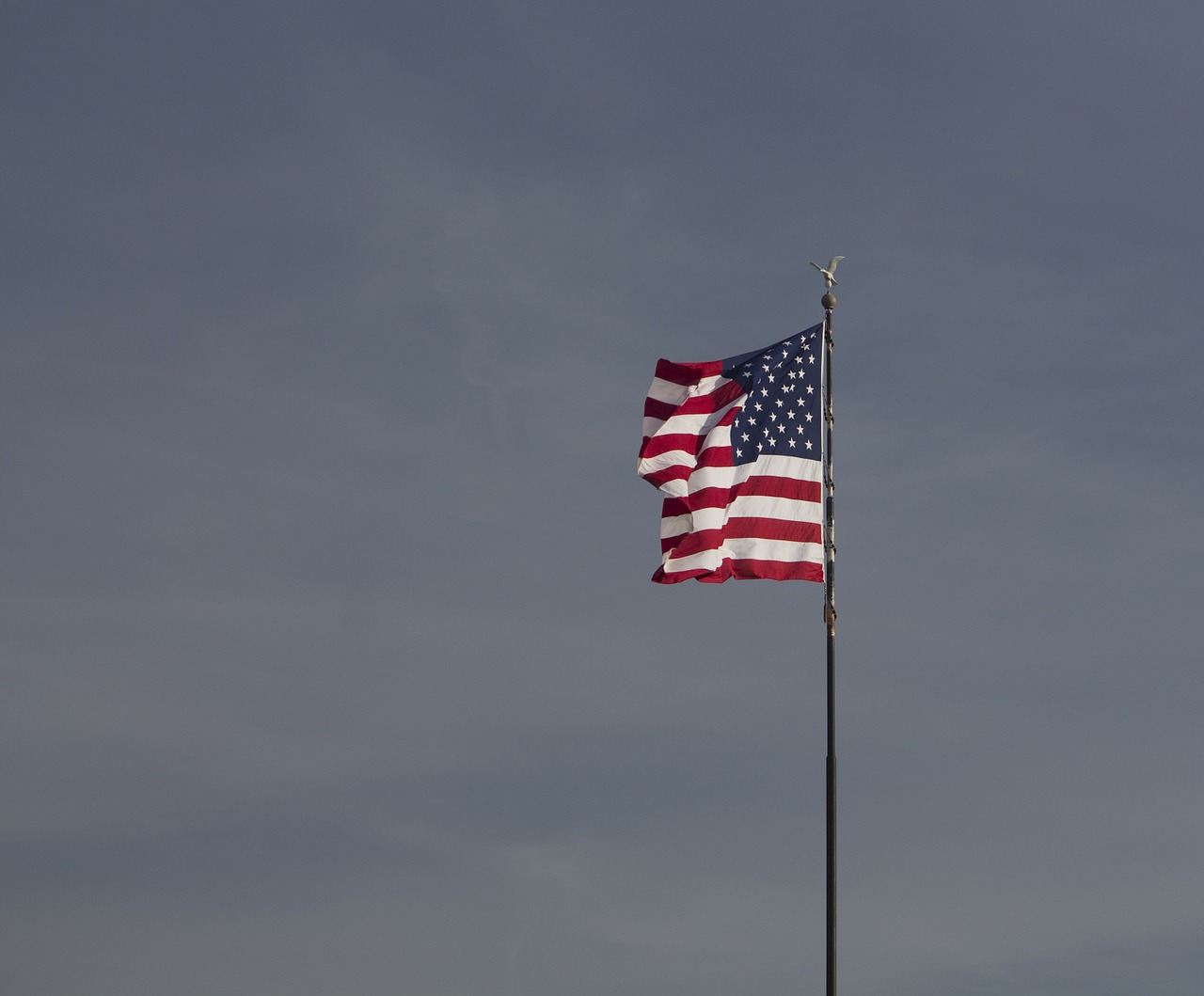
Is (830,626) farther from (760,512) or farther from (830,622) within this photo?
(760,512)

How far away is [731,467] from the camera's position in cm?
3922

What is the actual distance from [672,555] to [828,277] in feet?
23.2

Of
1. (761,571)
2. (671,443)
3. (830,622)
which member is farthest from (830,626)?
(671,443)

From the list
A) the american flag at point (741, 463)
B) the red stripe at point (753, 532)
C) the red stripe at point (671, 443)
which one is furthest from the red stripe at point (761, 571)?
the red stripe at point (671, 443)

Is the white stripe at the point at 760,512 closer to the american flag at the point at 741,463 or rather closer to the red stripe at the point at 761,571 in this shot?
the american flag at the point at 741,463

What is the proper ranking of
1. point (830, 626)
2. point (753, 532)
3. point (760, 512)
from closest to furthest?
point (830, 626) → point (753, 532) → point (760, 512)

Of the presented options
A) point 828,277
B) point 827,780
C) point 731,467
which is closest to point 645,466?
point 731,467

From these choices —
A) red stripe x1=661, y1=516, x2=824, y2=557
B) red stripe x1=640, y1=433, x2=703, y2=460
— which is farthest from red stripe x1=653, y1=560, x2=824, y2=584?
red stripe x1=640, y1=433, x2=703, y2=460

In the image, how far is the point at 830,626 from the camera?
→ 3644 centimetres

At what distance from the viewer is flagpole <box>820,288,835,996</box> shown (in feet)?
112

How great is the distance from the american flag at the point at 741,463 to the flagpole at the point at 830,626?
211 mm

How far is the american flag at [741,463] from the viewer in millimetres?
38219

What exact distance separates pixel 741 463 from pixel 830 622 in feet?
14.7

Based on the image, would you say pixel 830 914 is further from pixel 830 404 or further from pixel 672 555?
pixel 830 404
